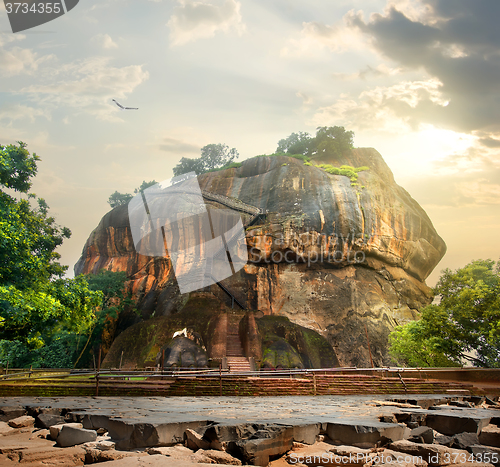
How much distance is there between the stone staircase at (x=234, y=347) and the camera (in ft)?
55.3

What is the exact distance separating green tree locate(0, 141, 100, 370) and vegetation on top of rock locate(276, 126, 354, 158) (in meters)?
27.7

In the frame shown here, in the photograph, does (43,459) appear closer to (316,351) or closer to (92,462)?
(92,462)

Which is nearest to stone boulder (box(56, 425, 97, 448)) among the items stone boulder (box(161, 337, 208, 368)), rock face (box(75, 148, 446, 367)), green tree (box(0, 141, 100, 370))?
green tree (box(0, 141, 100, 370))

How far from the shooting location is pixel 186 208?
28.0 m

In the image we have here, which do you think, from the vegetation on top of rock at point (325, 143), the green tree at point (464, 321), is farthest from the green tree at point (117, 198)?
the green tree at point (464, 321)

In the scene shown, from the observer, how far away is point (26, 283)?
10133mm

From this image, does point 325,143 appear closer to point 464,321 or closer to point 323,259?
point 323,259

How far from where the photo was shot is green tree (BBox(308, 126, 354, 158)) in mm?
34344

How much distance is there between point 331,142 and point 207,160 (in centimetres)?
1545

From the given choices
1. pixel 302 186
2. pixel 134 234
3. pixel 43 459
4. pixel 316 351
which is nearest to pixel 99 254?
pixel 134 234

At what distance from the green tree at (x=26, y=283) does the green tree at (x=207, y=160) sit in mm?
30237

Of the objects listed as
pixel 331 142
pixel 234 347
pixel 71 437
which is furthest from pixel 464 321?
pixel 331 142

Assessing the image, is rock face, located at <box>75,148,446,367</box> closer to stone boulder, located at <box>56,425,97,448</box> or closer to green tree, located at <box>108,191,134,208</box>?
green tree, located at <box>108,191,134,208</box>

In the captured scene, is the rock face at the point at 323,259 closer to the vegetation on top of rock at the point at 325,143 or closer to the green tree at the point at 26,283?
the vegetation on top of rock at the point at 325,143
